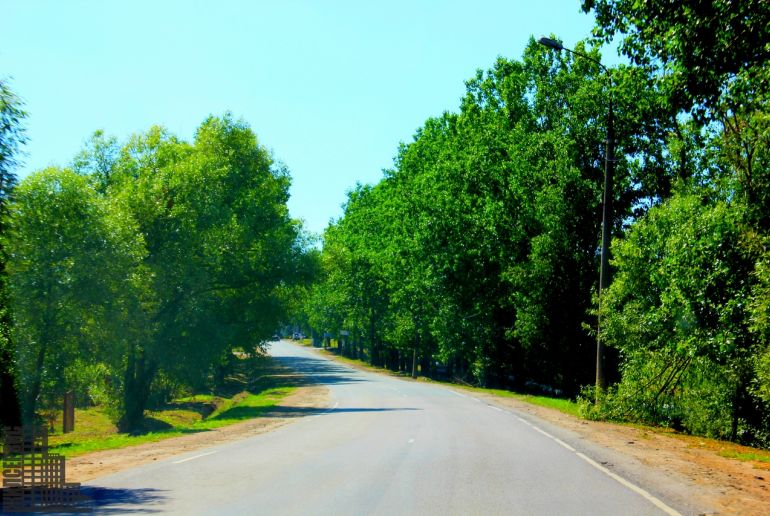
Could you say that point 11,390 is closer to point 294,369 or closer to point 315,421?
point 315,421

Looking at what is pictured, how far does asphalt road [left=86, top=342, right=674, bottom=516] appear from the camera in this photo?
960cm

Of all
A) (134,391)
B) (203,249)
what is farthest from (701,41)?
(134,391)

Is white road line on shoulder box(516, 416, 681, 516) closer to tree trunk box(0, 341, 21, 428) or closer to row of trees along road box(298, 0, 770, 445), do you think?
row of trees along road box(298, 0, 770, 445)

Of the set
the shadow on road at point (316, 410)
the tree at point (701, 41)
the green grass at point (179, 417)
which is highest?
the tree at point (701, 41)

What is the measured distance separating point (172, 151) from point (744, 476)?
101 ft

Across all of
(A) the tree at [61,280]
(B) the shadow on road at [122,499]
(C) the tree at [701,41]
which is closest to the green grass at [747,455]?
(C) the tree at [701,41]

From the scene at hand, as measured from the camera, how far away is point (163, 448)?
1869cm

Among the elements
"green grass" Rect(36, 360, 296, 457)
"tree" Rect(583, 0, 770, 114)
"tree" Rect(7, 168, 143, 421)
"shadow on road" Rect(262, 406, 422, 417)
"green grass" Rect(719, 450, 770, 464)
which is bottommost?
"green grass" Rect(36, 360, 296, 457)

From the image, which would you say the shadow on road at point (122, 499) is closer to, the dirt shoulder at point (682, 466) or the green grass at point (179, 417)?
the dirt shoulder at point (682, 466)

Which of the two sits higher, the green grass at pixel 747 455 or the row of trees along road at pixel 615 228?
the row of trees along road at pixel 615 228

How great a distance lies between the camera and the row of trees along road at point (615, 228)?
14.8 metres

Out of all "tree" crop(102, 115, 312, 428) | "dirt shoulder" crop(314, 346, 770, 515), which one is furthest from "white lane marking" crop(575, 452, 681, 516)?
"tree" crop(102, 115, 312, 428)

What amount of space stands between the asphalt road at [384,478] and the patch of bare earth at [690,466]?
31.4 inches

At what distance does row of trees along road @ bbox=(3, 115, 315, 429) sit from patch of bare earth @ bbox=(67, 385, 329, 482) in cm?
527
